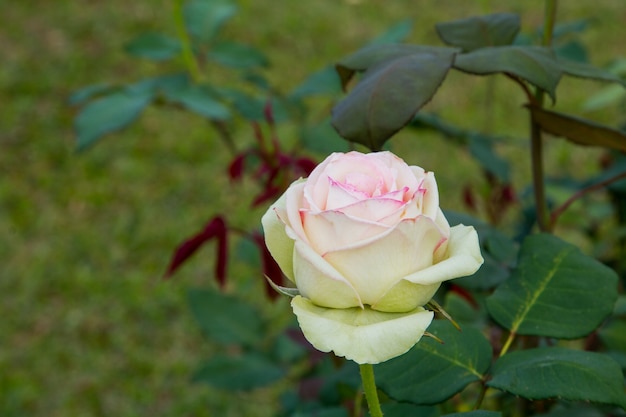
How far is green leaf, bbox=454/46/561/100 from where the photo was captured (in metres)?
0.74

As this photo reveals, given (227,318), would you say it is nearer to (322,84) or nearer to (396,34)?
(322,84)

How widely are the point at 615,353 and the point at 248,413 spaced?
1442 millimetres

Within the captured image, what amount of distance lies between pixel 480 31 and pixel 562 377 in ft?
1.26

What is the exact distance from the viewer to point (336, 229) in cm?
55

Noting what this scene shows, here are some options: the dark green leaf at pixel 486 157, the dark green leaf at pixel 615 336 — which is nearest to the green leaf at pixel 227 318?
the dark green leaf at pixel 486 157

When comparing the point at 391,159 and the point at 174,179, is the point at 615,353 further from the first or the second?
the point at 174,179

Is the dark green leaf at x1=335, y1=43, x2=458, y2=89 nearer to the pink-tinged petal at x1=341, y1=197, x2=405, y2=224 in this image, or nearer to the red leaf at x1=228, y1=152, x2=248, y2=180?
the pink-tinged petal at x1=341, y1=197, x2=405, y2=224

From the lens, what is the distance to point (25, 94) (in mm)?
3639

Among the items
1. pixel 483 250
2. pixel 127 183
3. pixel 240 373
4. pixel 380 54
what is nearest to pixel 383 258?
pixel 380 54

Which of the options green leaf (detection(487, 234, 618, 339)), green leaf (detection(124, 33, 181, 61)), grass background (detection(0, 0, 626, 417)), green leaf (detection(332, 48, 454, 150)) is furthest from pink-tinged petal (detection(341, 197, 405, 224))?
grass background (detection(0, 0, 626, 417))

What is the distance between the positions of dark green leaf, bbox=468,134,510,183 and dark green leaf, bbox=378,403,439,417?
578 mm

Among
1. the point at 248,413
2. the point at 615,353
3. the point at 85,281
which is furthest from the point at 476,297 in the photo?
the point at 85,281

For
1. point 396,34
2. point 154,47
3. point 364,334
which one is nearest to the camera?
point 364,334

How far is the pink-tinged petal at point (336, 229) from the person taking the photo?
1.79 ft
